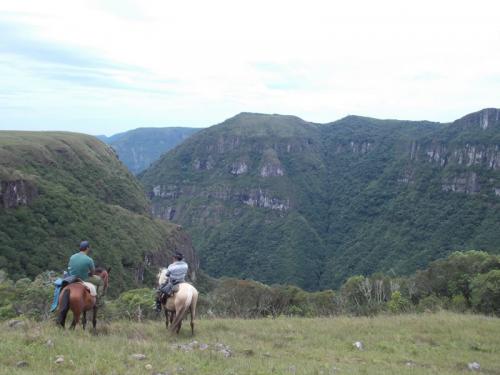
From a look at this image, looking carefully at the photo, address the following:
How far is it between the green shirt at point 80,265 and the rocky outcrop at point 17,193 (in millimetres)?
71394

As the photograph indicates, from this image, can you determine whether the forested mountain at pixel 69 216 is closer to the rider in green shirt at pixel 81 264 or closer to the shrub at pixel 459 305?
the shrub at pixel 459 305

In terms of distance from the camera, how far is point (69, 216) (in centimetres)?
8488

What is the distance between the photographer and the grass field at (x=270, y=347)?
9375 millimetres

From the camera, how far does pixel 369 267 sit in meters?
168

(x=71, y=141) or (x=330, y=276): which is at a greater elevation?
(x=71, y=141)

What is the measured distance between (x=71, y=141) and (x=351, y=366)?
131845 millimetres

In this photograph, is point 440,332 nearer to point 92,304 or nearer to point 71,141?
point 92,304

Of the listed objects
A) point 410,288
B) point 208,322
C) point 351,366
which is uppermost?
point 351,366

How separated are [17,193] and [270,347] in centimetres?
7559

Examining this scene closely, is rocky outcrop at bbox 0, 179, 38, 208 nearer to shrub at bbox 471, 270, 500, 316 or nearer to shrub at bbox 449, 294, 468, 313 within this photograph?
shrub at bbox 449, 294, 468, 313

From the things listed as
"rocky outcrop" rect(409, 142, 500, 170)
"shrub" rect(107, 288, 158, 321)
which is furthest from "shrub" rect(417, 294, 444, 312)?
"rocky outcrop" rect(409, 142, 500, 170)

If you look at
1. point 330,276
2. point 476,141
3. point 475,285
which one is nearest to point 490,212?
point 476,141

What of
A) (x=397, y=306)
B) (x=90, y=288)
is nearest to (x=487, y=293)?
(x=397, y=306)

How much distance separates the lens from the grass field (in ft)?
30.8
